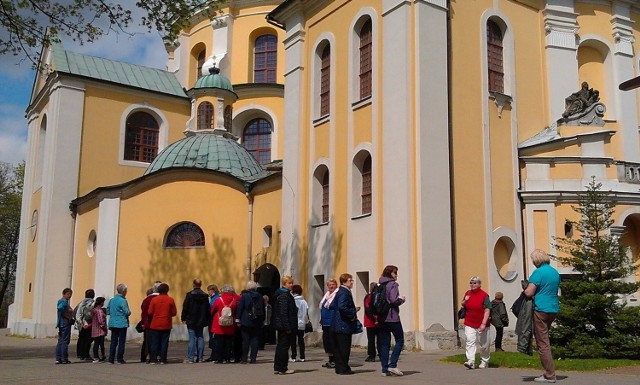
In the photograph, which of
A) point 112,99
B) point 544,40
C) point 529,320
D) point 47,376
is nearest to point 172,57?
point 112,99

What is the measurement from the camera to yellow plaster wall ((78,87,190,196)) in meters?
28.0

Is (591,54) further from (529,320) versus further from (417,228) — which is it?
(529,320)

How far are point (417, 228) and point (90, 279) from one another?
A: 43.3ft

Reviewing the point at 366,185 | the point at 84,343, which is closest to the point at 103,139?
the point at 366,185

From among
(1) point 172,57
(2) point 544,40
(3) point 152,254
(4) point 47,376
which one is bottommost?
(4) point 47,376

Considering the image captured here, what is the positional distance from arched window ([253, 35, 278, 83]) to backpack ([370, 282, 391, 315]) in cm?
2264

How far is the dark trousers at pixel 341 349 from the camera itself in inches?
426

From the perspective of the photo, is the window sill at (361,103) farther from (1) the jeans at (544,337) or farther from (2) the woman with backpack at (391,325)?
(1) the jeans at (544,337)

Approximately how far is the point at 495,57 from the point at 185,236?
449 inches

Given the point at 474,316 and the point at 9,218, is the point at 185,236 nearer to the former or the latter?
the point at 474,316

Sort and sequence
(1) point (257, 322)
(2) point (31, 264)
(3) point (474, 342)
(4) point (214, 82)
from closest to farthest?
1. (3) point (474, 342)
2. (1) point (257, 322)
3. (4) point (214, 82)
4. (2) point (31, 264)

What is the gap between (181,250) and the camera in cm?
2352

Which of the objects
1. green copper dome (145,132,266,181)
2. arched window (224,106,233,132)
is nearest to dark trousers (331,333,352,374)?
green copper dome (145,132,266,181)

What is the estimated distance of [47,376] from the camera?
10859 mm
